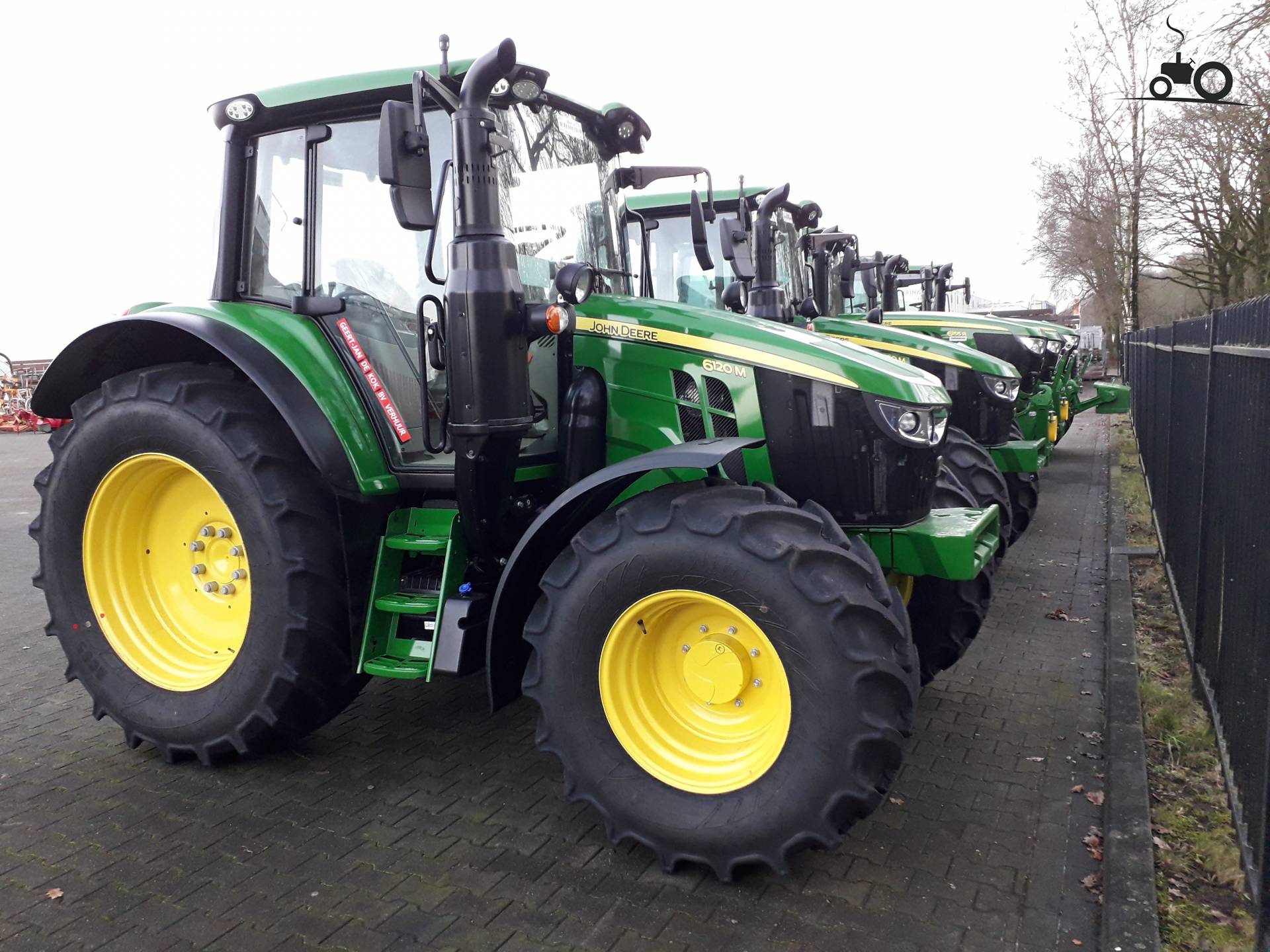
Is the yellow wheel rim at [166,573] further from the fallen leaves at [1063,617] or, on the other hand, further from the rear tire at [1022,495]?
the rear tire at [1022,495]

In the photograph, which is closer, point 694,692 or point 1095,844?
point 694,692

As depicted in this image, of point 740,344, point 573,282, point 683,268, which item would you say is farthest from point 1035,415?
point 573,282

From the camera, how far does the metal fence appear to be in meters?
3.44

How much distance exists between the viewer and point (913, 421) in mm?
4020

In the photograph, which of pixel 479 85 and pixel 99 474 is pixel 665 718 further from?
pixel 99 474

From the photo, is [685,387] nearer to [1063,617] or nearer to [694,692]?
[694,692]

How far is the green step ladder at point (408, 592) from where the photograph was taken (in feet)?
13.1

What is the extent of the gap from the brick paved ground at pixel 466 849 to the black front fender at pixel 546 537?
61 centimetres

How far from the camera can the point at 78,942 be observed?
10.2ft

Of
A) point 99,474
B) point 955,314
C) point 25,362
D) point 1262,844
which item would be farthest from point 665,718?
point 25,362

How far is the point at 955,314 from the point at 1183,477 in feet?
18.0

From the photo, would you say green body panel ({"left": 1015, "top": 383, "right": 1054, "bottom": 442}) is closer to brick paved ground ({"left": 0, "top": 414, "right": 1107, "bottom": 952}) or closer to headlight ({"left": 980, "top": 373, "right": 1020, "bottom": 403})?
headlight ({"left": 980, "top": 373, "right": 1020, "bottom": 403})

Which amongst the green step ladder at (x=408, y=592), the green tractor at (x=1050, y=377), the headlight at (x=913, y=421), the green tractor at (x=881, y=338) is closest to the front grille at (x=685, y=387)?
the headlight at (x=913, y=421)

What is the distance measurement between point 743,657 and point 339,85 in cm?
285
